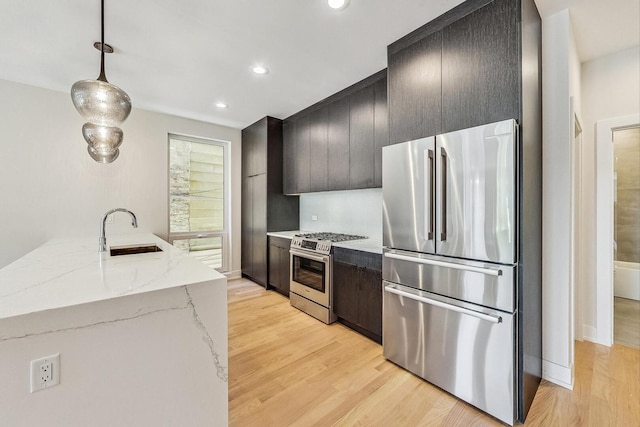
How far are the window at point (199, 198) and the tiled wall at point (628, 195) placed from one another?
20.0 ft

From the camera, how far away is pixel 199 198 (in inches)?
176

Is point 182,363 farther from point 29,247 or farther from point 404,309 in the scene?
point 29,247

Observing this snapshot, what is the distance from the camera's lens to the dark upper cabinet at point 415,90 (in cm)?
197

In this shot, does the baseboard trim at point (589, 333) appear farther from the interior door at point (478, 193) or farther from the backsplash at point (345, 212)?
the backsplash at point (345, 212)

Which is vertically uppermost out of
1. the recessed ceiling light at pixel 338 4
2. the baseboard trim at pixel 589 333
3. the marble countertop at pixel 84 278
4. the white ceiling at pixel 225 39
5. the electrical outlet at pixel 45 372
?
the white ceiling at pixel 225 39

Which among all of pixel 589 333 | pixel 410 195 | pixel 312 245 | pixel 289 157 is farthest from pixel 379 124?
pixel 589 333

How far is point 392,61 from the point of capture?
2273 mm

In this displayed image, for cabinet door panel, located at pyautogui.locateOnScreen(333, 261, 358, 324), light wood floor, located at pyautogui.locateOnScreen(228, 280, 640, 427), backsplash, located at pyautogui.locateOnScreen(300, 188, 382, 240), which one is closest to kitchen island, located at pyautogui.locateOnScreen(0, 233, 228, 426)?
light wood floor, located at pyautogui.locateOnScreen(228, 280, 640, 427)

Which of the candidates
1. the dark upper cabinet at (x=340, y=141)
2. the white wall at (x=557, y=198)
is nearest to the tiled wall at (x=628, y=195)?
the white wall at (x=557, y=198)

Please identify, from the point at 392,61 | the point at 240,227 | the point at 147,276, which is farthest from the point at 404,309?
the point at 240,227

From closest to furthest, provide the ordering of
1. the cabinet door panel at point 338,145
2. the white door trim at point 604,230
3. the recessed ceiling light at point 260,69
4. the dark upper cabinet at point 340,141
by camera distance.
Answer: the white door trim at point 604,230, the recessed ceiling light at point 260,69, the dark upper cabinet at point 340,141, the cabinet door panel at point 338,145

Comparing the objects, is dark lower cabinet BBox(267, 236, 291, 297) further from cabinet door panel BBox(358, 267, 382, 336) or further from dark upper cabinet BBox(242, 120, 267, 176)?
cabinet door panel BBox(358, 267, 382, 336)

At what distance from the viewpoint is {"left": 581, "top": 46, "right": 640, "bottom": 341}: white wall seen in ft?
7.64

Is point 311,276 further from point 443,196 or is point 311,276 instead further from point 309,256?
point 443,196
